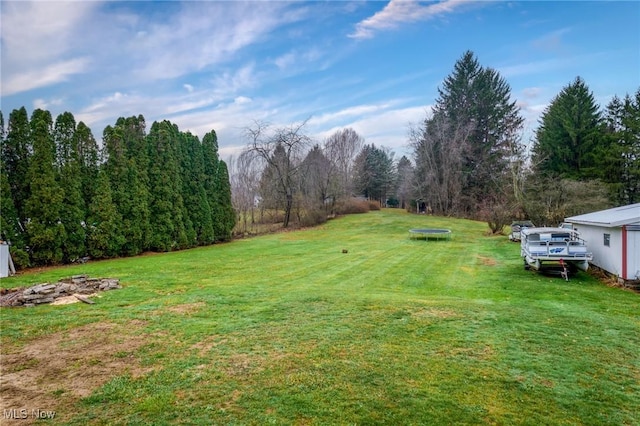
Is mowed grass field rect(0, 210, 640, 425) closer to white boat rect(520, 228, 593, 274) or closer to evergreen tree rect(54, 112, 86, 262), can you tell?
white boat rect(520, 228, 593, 274)

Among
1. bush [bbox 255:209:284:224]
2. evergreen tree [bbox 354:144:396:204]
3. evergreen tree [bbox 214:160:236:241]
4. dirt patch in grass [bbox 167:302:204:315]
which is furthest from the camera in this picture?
evergreen tree [bbox 354:144:396:204]

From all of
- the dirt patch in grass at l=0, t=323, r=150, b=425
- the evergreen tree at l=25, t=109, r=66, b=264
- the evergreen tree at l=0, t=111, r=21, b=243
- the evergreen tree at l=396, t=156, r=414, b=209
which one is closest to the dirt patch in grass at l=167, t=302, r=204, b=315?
the dirt patch in grass at l=0, t=323, r=150, b=425

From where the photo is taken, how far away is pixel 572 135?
28406 millimetres

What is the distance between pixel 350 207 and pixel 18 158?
91.8 feet

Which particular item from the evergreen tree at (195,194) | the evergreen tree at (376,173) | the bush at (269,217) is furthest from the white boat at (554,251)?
the evergreen tree at (376,173)

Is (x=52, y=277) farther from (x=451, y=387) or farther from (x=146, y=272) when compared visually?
(x=451, y=387)

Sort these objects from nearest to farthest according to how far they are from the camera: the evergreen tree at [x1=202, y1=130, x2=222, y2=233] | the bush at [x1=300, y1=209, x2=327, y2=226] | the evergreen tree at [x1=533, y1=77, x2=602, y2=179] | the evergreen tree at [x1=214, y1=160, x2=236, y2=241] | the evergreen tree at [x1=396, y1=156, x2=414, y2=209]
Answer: the evergreen tree at [x1=202, y1=130, x2=222, y2=233], the evergreen tree at [x1=214, y1=160, x2=236, y2=241], the evergreen tree at [x1=533, y1=77, x2=602, y2=179], the bush at [x1=300, y1=209, x2=327, y2=226], the evergreen tree at [x1=396, y1=156, x2=414, y2=209]

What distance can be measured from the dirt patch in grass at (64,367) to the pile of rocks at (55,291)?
2.12 m

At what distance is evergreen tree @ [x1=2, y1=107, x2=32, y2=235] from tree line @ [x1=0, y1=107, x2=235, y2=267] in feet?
0.08

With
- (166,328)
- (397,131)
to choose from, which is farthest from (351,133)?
(166,328)

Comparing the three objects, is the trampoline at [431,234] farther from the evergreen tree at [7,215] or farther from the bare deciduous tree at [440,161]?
the evergreen tree at [7,215]

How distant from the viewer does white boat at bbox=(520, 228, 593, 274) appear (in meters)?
10.1

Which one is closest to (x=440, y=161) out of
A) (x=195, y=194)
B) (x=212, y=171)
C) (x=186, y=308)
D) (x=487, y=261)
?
(x=212, y=171)

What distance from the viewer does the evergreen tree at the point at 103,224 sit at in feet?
43.2
